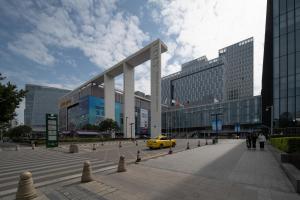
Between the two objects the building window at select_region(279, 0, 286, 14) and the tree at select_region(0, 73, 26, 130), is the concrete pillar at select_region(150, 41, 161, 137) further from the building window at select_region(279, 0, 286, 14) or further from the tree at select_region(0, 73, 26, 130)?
the tree at select_region(0, 73, 26, 130)

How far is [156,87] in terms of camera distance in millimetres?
64375

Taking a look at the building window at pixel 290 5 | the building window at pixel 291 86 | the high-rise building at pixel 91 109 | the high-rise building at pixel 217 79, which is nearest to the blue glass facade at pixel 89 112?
the high-rise building at pixel 91 109

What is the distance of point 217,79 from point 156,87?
228ft

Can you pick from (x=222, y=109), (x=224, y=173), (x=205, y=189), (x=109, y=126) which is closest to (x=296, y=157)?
(x=224, y=173)

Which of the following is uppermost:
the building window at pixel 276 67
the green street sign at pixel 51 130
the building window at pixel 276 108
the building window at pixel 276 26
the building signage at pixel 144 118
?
the building window at pixel 276 26

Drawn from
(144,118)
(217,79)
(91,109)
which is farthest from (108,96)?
(217,79)

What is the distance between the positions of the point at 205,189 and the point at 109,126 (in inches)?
2490

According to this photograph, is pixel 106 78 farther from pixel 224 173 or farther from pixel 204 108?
pixel 224 173

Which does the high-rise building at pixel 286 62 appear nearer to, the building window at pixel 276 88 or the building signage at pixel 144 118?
the building window at pixel 276 88

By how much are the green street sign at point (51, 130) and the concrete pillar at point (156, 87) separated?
130 ft

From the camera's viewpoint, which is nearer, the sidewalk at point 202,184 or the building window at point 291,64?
the sidewalk at point 202,184

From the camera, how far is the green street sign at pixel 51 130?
23.7 meters

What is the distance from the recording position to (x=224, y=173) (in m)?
9.00

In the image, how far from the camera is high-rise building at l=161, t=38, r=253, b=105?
398 feet
